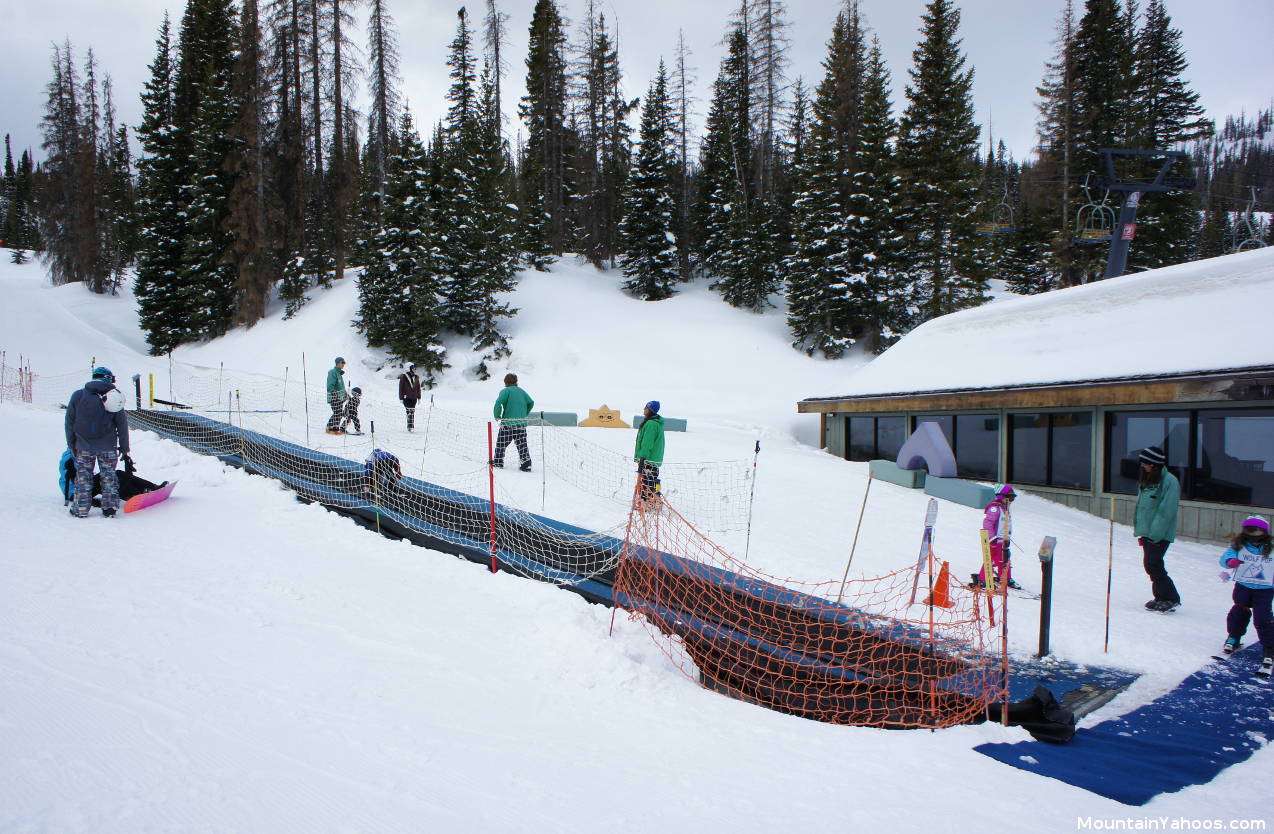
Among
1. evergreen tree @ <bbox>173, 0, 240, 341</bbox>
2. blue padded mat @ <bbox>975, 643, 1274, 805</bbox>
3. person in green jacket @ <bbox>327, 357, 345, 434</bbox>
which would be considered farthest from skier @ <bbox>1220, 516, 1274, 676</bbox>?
evergreen tree @ <bbox>173, 0, 240, 341</bbox>

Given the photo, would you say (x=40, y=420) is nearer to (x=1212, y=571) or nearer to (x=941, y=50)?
(x=1212, y=571)

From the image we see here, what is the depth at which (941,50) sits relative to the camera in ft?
89.7

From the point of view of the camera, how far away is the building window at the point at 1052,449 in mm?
11641

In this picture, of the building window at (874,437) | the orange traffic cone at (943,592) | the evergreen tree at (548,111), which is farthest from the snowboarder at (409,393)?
the evergreen tree at (548,111)

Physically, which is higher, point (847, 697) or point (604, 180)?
point (604, 180)

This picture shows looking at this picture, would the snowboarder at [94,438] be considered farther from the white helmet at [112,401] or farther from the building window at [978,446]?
the building window at [978,446]

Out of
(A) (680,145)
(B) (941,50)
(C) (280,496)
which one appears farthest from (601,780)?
(A) (680,145)

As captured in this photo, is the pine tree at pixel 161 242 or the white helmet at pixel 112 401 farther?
the pine tree at pixel 161 242

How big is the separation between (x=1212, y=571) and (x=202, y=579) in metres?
11.8

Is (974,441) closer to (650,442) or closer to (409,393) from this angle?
(650,442)

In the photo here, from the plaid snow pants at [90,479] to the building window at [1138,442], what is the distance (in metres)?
14.7

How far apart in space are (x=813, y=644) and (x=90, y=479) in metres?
8.29

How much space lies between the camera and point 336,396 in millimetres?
14633

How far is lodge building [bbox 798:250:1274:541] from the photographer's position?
9430mm
